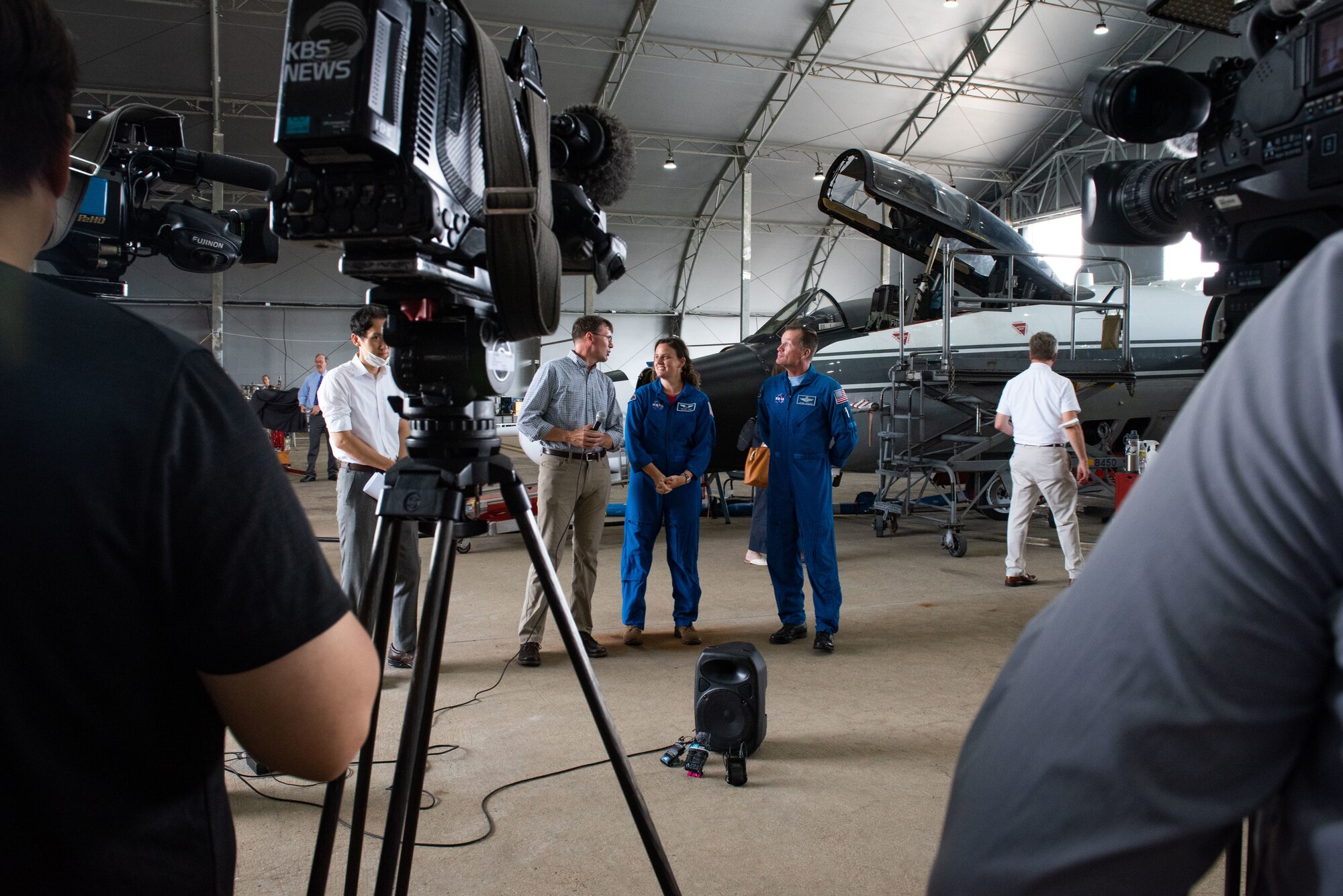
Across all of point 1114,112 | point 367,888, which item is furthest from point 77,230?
point 1114,112

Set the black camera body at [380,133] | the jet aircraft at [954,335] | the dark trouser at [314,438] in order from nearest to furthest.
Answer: the black camera body at [380,133] → the jet aircraft at [954,335] → the dark trouser at [314,438]

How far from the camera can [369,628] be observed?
1.50 metres

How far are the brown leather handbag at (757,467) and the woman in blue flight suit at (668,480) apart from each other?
4.65 feet

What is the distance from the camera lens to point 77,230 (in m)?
2.30

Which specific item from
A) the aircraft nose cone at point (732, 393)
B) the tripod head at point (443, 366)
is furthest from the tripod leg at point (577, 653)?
the aircraft nose cone at point (732, 393)

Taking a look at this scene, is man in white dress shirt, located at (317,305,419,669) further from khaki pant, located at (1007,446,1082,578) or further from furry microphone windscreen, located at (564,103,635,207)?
khaki pant, located at (1007,446,1082,578)

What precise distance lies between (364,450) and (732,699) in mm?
2213

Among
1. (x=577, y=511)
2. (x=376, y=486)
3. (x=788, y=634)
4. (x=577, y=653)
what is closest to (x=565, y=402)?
(x=577, y=511)

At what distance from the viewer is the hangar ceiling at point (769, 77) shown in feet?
51.3

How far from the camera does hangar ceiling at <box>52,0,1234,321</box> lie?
15.6 m

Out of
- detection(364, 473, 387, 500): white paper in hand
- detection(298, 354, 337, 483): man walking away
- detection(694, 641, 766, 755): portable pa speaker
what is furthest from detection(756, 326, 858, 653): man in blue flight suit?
detection(298, 354, 337, 483): man walking away

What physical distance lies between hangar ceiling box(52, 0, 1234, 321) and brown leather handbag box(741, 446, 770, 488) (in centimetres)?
1090

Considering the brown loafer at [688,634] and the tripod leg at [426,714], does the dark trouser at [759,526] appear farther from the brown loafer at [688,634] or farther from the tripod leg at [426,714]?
the tripod leg at [426,714]

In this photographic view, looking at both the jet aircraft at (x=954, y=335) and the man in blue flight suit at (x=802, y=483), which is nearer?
the man in blue flight suit at (x=802, y=483)
